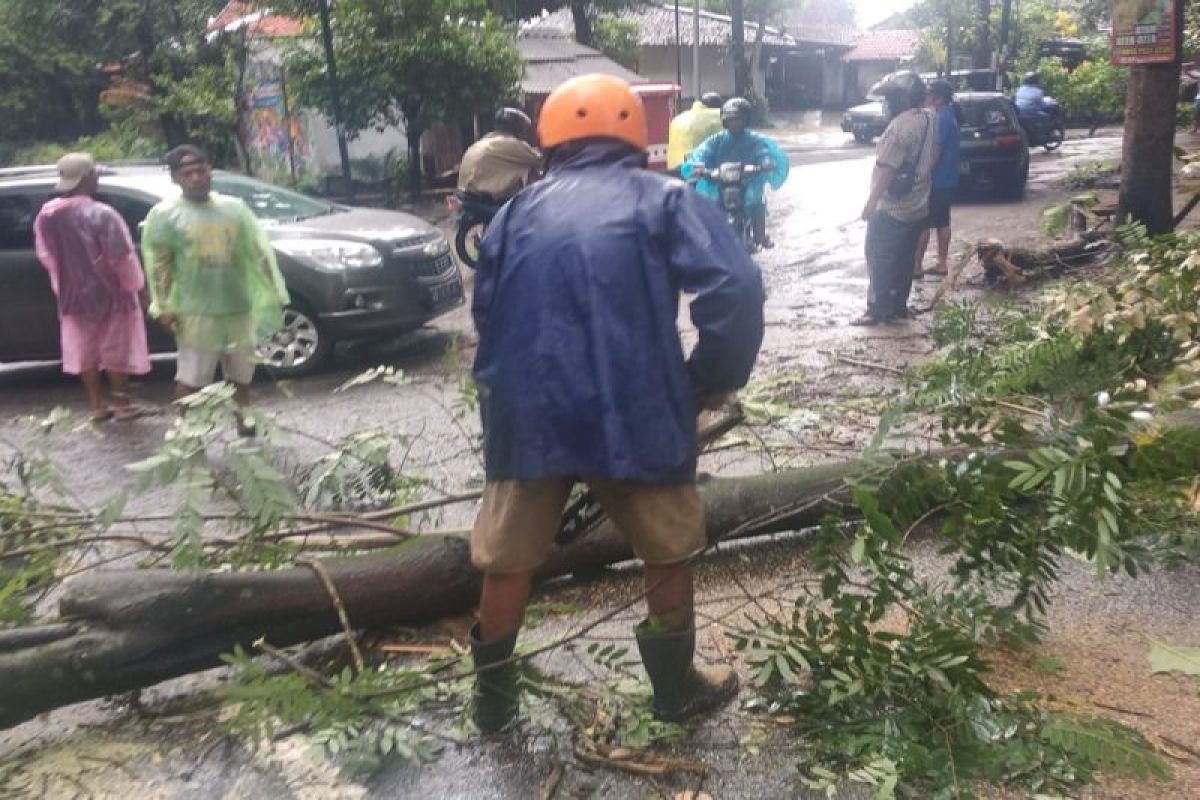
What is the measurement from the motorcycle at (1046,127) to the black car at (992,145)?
823cm

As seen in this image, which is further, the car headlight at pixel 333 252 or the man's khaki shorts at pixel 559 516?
the car headlight at pixel 333 252

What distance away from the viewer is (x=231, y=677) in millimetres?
3445

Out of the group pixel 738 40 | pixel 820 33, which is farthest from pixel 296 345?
pixel 820 33

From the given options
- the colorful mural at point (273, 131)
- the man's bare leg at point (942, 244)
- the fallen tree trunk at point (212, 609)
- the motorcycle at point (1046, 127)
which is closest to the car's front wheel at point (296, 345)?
the fallen tree trunk at point (212, 609)

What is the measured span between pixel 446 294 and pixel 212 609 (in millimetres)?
5540

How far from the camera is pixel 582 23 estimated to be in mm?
27469

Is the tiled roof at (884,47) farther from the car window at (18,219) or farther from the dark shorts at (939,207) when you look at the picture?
the car window at (18,219)

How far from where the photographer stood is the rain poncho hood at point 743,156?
31.4 feet

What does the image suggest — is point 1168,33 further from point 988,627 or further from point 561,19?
point 561,19

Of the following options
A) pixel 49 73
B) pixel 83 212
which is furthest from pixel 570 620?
pixel 49 73

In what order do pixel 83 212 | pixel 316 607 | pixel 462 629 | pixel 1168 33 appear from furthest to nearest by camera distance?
pixel 1168 33 < pixel 83 212 < pixel 462 629 < pixel 316 607

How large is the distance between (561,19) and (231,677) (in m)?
33.0

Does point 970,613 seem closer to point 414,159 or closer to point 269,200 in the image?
point 269,200

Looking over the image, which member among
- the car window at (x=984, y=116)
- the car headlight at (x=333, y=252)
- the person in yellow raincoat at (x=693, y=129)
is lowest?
the car headlight at (x=333, y=252)
